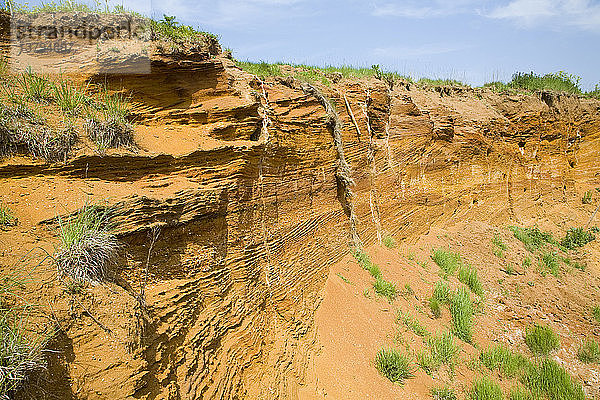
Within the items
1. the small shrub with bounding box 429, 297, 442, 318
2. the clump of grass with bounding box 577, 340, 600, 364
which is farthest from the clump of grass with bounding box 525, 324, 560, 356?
the small shrub with bounding box 429, 297, 442, 318

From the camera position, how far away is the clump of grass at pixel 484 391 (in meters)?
5.47

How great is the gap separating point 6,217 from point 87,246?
59 cm

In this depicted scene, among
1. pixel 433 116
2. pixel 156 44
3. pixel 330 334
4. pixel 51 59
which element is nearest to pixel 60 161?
pixel 51 59

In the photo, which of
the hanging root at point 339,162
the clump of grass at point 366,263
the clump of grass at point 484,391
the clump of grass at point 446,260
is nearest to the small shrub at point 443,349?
the clump of grass at point 484,391

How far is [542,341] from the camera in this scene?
7.29m

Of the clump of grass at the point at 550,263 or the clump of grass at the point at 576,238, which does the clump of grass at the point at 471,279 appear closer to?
the clump of grass at the point at 550,263

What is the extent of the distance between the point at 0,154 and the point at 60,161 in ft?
1.33

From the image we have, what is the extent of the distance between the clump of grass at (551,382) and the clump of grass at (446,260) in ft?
10.4

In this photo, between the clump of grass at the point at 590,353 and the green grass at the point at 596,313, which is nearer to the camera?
the clump of grass at the point at 590,353

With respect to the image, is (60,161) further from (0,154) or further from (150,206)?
(150,206)

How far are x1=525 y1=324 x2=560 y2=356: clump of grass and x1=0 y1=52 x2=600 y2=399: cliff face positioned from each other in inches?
146

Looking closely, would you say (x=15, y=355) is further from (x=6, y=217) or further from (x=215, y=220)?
(x=215, y=220)

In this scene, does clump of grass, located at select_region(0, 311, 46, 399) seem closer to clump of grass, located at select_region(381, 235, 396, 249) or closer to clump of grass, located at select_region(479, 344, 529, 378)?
clump of grass, located at select_region(479, 344, 529, 378)

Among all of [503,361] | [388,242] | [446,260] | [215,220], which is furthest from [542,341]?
[215,220]
